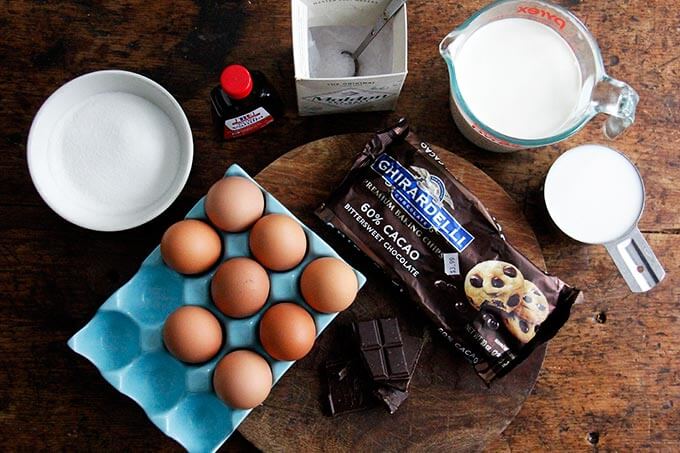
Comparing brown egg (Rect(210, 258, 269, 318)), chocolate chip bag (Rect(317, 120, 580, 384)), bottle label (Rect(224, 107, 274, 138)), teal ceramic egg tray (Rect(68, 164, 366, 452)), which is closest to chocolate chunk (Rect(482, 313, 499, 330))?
chocolate chip bag (Rect(317, 120, 580, 384))

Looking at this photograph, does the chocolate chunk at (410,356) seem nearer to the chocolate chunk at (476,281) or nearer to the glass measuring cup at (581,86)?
the chocolate chunk at (476,281)

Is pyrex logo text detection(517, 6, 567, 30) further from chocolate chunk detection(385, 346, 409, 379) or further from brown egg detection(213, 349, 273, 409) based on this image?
brown egg detection(213, 349, 273, 409)

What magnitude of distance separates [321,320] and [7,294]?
550mm

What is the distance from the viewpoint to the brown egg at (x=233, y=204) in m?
0.88

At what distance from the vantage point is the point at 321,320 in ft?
3.01

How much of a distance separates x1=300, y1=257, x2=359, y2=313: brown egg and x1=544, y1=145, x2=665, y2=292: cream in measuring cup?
15.1 inches

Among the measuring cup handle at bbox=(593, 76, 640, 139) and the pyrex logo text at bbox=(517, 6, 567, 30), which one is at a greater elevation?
the pyrex logo text at bbox=(517, 6, 567, 30)

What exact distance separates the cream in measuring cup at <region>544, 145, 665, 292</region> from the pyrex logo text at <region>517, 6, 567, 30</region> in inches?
8.1

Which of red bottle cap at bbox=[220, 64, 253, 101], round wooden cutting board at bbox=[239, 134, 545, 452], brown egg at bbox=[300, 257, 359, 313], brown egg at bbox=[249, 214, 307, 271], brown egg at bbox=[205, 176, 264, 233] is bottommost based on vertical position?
round wooden cutting board at bbox=[239, 134, 545, 452]

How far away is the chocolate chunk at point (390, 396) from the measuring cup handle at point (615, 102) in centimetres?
54

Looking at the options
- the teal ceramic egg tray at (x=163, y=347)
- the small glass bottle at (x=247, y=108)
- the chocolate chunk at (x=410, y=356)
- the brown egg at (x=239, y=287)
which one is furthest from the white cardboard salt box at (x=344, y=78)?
the chocolate chunk at (x=410, y=356)

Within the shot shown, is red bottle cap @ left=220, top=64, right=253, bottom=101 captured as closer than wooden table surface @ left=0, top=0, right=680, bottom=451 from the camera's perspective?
Yes

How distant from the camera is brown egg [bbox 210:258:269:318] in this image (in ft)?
2.84

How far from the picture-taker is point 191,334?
Result: 86 centimetres
